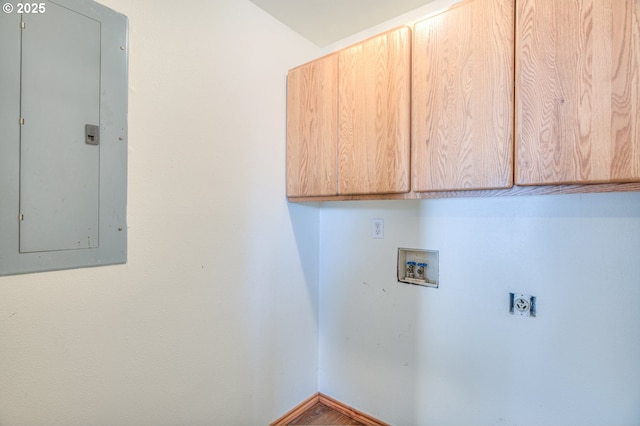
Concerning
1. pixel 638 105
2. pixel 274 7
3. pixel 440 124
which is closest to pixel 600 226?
pixel 638 105

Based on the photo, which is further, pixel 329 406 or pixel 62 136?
pixel 329 406

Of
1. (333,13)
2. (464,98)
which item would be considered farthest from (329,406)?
(333,13)

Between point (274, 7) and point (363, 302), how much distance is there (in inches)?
71.6

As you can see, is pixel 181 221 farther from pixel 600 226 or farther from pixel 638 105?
pixel 600 226

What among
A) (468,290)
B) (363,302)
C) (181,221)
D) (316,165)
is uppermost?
(316,165)

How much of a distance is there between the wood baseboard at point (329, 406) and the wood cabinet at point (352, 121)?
1.38 metres

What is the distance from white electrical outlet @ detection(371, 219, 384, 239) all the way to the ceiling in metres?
1.22

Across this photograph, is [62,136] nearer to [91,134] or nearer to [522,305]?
[91,134]

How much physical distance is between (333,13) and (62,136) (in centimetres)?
147

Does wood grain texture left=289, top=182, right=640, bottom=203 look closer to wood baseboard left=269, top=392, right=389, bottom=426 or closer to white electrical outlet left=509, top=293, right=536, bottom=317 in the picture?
white electrical outlet left=509, top=293, right=536, bottom=317

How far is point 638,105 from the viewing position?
82 centimetres

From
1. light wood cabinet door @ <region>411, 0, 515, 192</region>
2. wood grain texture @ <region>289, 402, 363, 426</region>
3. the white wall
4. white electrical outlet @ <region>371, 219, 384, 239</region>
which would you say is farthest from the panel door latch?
wood grain texture @ <region>289, 402, 363, 426</region>

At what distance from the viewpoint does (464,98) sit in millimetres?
1092

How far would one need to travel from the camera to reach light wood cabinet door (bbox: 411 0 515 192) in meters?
1.01
